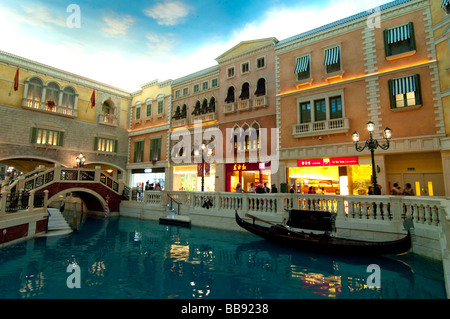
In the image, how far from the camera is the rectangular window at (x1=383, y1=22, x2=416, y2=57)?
40.1 feet

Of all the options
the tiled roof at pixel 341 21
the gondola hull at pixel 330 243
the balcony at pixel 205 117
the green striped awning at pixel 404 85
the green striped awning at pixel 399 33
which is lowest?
the gondola hull at pixel 330 243

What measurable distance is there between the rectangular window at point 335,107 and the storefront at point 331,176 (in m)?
2.55

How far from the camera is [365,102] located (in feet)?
43.4

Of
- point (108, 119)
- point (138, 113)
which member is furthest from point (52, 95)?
point (138, 113)

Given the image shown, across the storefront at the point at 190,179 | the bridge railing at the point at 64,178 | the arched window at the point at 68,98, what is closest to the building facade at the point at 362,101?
the storefront at the point at 190,179

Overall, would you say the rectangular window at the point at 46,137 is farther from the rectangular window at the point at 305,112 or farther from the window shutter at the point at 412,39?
the window shutter at the point at 412,39

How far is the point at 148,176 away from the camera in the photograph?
23.9 m

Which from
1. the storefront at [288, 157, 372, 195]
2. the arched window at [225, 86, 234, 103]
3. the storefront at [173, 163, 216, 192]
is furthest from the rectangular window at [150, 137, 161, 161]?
the storefront at [288, 157, 372, 195]

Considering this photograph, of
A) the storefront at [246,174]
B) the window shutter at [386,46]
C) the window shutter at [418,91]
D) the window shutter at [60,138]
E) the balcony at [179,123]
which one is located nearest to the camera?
the window shutter at [418,91]

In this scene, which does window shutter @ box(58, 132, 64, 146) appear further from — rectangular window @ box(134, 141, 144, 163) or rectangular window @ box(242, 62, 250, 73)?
rectangular window @ box(242, 62, 250, 73)

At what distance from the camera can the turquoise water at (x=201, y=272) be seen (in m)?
5.05

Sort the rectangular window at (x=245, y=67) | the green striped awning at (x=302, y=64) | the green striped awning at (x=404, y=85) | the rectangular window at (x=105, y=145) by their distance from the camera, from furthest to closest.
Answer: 1. the rectangular window at (x=105, y=145)
2. the rectangular window at (x=245, y=67)
3. the green striped awning at (x=302, y=64)
4. the green striped awning at (x=404, y=85)
